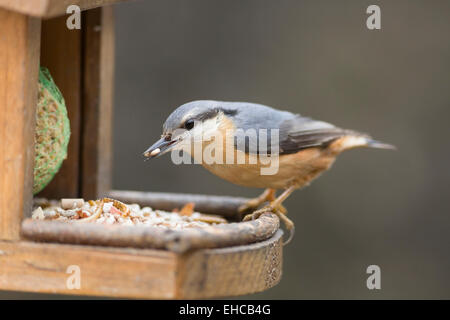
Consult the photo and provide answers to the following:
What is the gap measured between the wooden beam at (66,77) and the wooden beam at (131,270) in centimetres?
97

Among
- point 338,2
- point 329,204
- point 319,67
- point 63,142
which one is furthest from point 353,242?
point 63,142

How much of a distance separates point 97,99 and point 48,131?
1.84 feet

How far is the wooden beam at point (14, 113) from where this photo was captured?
82.0 inches

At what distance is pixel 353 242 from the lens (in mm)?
4758

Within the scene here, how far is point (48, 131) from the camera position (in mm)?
2490

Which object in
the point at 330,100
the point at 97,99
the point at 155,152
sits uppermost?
the point at 330,100

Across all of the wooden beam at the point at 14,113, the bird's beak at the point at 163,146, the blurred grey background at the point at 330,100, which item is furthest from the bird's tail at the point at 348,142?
the blurred grey background at the point at 330,100

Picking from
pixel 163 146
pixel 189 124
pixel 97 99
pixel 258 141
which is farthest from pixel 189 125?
pixel 97 99

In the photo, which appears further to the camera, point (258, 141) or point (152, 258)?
point (258, 141)

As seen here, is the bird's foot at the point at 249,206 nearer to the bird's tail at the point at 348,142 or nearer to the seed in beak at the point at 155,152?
the bird's tail at the point at 348,142

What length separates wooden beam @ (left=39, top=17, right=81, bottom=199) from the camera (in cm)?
290

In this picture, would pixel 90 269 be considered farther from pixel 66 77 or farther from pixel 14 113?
pixel 66 77

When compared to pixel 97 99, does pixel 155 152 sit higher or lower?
lower

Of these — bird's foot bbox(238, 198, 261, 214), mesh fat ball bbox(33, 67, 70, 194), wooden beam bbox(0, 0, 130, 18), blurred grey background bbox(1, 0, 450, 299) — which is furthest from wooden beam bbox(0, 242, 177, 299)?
blurred grey background bbox(1, 0, 450, 299)
